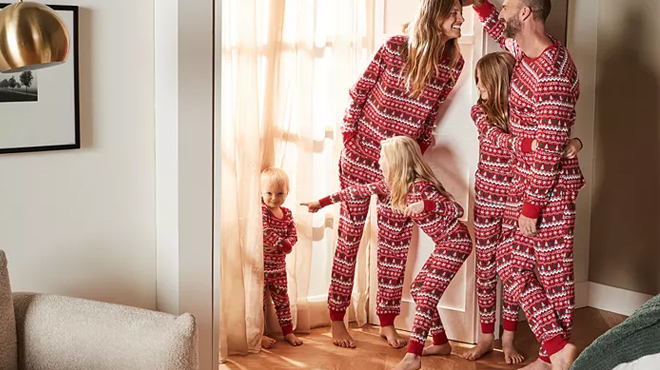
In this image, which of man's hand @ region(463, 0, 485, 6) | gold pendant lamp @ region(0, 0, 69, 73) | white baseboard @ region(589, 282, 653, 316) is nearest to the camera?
gold pendant lamp @ region(0, 0, 69, 73)

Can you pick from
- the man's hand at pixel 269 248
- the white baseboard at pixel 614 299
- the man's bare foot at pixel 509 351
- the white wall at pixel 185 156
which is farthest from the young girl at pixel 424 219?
the white baseboard at pixel 614 299

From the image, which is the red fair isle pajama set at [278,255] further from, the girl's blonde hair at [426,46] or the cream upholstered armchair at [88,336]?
the cream upholstered armchair at [88,336]

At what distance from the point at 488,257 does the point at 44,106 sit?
2.04 meters

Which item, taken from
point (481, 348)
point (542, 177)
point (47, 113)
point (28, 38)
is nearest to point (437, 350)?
point (481, 348)

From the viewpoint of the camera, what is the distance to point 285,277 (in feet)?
13.7

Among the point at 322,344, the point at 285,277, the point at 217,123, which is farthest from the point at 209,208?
the point at 322,344

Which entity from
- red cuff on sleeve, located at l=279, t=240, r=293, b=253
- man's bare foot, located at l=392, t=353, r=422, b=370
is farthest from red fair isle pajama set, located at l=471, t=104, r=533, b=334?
red cuff on sleeve, located at l=279, t=240, r=293, b=253

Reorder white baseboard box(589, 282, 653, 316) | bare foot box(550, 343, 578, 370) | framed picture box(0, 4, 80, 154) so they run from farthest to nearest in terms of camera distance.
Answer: white baseboard box(589, 282, 653, 316) → bare foot box(550, 343, 578, 370) → framed picture box(0, 4, 80, 154)

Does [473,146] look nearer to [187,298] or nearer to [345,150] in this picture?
[345,150]

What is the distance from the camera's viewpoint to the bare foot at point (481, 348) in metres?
4.09

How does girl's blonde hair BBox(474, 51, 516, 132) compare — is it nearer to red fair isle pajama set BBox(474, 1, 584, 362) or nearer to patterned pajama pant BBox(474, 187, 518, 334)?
red fair isle pajama set BBox(474, 1, 584, 362)

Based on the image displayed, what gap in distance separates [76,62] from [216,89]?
51 centimetres

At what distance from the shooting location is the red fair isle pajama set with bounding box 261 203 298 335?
162 inches

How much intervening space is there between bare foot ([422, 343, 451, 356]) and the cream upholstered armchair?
5.77 ft
